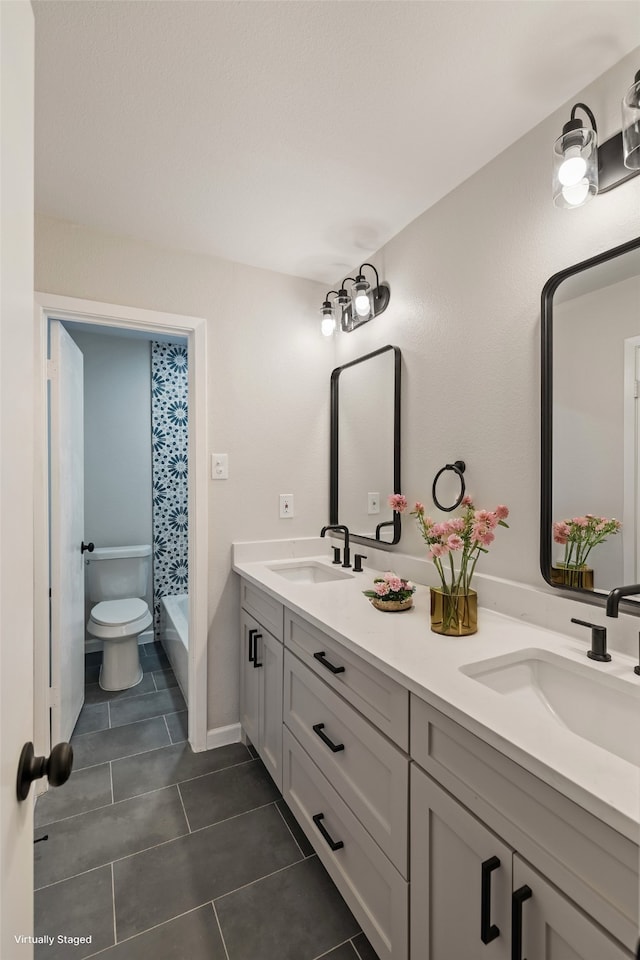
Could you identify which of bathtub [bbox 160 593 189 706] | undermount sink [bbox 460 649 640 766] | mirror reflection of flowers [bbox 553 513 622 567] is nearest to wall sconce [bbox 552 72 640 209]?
mirror reflection of flowers [bbox 553 513 622 567]

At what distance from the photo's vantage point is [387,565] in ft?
6.72

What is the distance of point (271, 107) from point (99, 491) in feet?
9.41

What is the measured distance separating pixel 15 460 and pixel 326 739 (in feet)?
3.82

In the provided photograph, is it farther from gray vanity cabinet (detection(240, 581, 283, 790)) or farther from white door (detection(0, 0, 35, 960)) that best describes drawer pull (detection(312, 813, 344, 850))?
white door (detection(0, 0, 35, 960))

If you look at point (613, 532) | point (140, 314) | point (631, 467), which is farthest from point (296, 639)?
point (140, 314)

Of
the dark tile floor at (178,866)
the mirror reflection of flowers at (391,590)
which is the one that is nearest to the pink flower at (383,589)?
the mirror reflection of flowers at (391,590)

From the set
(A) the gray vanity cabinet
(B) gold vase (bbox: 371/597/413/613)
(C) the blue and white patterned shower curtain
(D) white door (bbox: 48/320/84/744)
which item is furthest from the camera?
(C) the blue and white patterned shower curtain

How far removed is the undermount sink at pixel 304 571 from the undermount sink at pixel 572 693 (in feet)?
3.70

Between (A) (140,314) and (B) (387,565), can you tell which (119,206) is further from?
(B) (387,565)

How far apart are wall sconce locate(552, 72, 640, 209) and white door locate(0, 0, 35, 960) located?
1138mm

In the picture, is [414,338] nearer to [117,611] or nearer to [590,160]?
[590,160]

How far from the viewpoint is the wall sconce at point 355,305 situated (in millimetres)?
2045

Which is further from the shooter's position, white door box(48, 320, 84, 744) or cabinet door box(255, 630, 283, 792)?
white door box(48, 320, 84, 744)

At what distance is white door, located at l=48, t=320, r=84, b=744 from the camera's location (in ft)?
6.70
